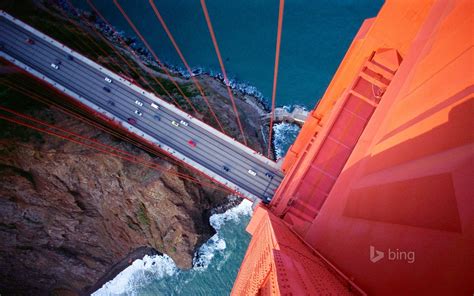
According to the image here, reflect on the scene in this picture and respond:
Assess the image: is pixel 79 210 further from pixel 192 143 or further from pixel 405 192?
pixel 405 192

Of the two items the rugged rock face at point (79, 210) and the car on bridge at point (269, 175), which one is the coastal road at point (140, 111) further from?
the rugged rock face at point (79, 210)

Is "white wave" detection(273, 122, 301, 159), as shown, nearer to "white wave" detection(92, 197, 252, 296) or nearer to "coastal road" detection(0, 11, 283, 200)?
"white wave" detection(92, 197, 252, 296)

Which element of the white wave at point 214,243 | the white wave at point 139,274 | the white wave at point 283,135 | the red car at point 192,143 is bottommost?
the white wave at point 139,274

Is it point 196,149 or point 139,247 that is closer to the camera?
point 196,149

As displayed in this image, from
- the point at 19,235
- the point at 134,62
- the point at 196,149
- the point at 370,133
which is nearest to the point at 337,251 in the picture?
the point at 370,133

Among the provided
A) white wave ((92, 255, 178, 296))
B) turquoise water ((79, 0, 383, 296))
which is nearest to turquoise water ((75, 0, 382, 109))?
turquoise water ((79, 0, 383, 296))

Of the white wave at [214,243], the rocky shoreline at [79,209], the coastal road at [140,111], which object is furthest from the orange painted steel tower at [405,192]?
the white wave at [214,243]

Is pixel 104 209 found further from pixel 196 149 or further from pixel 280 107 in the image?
pixel 280 107
